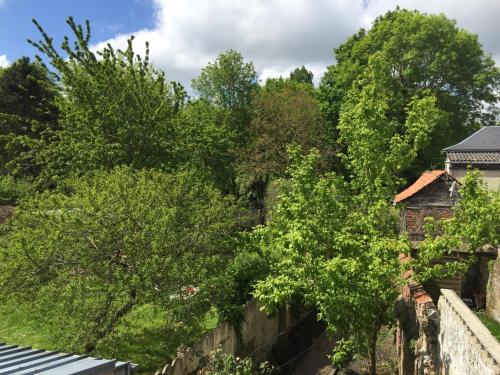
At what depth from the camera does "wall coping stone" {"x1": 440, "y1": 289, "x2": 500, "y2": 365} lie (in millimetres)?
6068

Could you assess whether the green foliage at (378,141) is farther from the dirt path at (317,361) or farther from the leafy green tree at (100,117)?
the leafy green tree at (100,117)

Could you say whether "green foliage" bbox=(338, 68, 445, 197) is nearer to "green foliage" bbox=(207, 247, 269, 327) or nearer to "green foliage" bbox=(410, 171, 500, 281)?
"green foliage" bbox=(410, 171, 500, 281)

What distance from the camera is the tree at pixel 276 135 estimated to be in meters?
28.8

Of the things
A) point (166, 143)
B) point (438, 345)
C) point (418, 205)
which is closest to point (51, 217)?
point (166, 143)

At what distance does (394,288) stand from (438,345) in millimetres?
1466

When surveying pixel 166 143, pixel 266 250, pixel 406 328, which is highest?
pixel 166 143

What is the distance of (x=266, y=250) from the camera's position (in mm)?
13461

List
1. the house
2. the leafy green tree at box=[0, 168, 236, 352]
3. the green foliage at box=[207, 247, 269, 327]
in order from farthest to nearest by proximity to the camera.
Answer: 1. the house
2. the green foliage at box=[207, 247, 269, 327]
3. the leafy green tree at box=[0, 168, 236, 352]

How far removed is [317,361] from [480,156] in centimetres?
1762

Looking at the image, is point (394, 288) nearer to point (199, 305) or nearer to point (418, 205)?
point (199, 305)

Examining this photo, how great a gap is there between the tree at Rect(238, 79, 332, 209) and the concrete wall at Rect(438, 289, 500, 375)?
19094 mm

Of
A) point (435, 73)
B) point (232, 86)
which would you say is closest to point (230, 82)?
point (232, 86)

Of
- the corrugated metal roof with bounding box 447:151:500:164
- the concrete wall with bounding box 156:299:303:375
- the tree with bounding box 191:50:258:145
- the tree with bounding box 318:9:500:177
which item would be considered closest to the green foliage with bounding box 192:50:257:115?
the tree with bounding box 191:50:258:145

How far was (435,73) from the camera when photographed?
3184 cm
